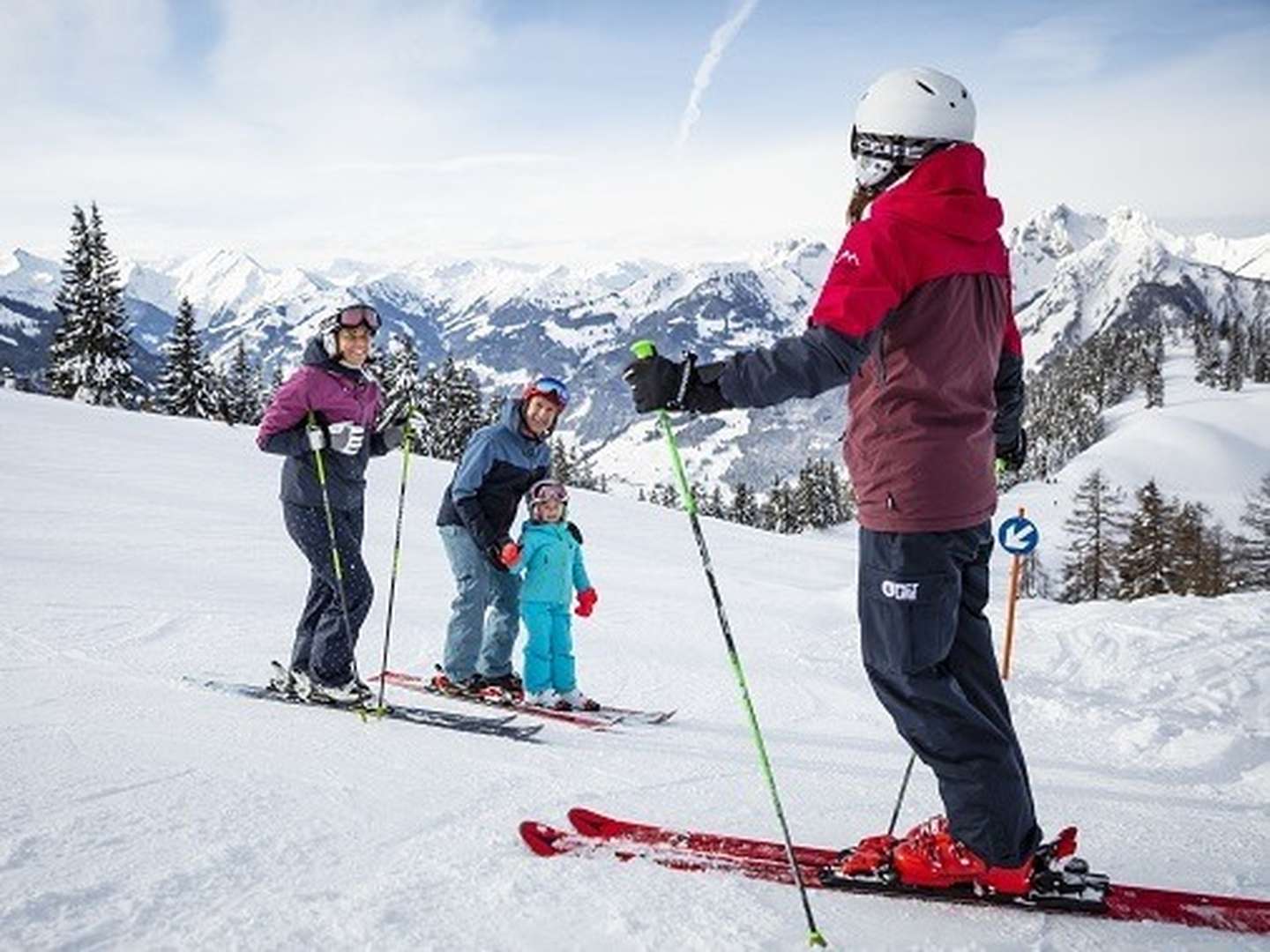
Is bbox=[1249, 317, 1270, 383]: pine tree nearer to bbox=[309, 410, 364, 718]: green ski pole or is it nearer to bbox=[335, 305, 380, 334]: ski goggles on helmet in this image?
bbox=[335, 305, 380, 334]: ski goggles on helmet

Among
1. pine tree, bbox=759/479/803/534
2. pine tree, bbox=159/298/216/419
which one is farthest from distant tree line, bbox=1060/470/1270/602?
pine tree, bbox=159/298/216/419

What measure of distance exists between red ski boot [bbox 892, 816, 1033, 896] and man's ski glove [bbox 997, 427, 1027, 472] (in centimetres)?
158

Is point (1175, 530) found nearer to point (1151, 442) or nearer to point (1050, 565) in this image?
point (1050, 565)

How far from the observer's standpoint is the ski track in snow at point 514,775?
8.98 feet

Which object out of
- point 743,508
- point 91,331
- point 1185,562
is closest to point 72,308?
point 91,331

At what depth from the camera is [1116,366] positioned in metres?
140

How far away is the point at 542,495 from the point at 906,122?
12.8 feet

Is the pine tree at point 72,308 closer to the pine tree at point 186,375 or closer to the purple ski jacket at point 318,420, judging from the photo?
→ the pine tree at point 186,375

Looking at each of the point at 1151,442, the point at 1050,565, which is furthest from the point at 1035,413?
the point at 1050,565

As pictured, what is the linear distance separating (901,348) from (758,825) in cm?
207

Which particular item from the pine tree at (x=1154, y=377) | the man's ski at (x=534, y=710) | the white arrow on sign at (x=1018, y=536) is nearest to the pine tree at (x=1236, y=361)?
the pine tree at (x=1154, y=377)

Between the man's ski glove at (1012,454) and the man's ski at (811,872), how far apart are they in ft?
5.43

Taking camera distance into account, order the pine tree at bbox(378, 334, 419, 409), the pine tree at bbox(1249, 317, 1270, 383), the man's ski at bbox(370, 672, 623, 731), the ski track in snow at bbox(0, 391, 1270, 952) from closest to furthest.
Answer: the ski track in snow at bbox(0, 391, 1270, 952), the man's ski at bbox(370, 672, 623, 731), the pine tree at bbox(378, 334, 419, 409), the pine tree at bbox(1249, 317, 1270, 383)

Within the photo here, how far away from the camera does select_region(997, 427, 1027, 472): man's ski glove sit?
3.87 meters
